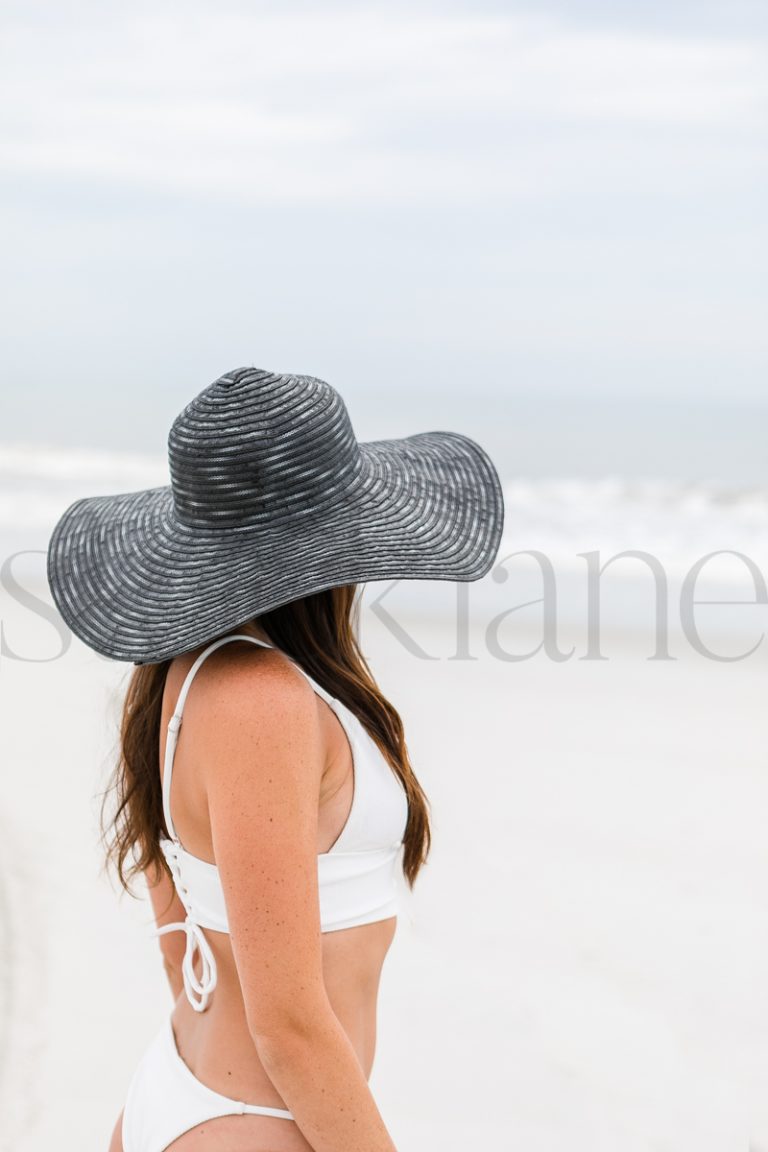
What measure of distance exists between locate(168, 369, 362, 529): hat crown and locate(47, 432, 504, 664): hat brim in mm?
24

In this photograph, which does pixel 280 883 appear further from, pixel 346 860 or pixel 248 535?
pixel 248 535

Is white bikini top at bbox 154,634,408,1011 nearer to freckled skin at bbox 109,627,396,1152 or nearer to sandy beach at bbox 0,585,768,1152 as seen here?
freckled skin at bbox 109,627,396,1152

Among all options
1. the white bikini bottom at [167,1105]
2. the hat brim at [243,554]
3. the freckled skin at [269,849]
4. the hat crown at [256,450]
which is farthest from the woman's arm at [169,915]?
the hat crown at [256,450]

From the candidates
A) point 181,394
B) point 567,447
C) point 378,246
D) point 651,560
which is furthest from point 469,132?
point 651,560

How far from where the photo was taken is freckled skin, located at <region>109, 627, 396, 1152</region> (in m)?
1.18

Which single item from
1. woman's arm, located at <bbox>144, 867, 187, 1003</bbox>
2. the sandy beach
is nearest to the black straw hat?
woman's arm, located at <bbox>144, 867, 187, 1003</bbox>

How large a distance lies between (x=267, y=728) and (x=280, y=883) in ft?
0.51

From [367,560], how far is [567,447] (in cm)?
2311

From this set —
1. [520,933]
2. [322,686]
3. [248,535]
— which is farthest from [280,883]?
[520,933]

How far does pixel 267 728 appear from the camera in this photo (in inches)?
47.1

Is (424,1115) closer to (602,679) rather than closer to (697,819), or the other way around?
(697,819)

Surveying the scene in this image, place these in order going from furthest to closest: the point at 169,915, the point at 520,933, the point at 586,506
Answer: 1. the point at 586,506
2. the point at 520,933
3. the point at 169,915

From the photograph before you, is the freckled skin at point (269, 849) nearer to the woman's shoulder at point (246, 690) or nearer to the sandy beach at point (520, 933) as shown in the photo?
the woman's shoulder at point (246, 690)

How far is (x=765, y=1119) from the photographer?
3.27 metres
